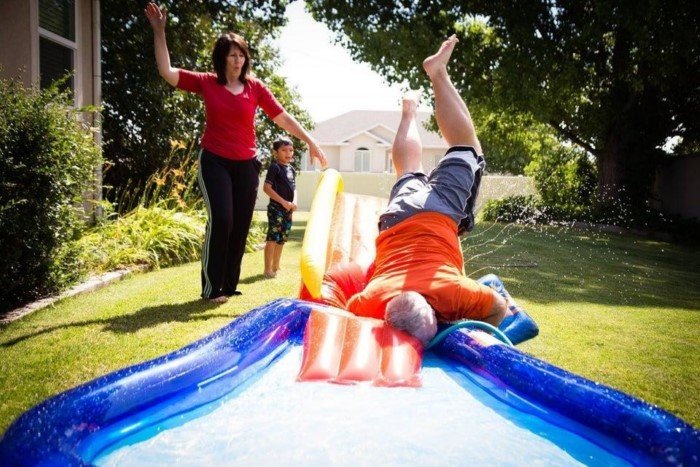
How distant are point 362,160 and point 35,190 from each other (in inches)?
1261

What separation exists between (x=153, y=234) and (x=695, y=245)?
34.9 ft

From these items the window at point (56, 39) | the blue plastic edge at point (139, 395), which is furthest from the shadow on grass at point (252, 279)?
the window at point (56, 39)

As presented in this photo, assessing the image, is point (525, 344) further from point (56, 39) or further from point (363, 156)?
point (363, 156)

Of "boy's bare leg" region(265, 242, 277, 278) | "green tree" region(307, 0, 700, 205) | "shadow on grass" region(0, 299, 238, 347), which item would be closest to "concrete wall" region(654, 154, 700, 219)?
"green tree" region(307, 0, 700, 205)

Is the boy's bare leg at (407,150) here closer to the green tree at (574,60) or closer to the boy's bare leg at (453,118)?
the boy's bare leg at (453,118)

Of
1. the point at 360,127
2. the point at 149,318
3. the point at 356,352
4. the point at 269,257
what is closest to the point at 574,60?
the point at 269,257

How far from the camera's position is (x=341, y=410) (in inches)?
71.6

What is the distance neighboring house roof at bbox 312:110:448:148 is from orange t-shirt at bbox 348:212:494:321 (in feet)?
103

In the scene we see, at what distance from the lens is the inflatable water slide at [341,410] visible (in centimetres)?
148

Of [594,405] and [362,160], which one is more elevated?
[362,160]

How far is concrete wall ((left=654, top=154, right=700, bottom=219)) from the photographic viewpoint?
43.1ft

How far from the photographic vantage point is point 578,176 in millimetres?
16609

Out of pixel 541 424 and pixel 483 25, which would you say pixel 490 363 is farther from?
pixel 483 25

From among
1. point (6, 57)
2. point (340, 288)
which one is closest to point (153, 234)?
point (6, 57)
